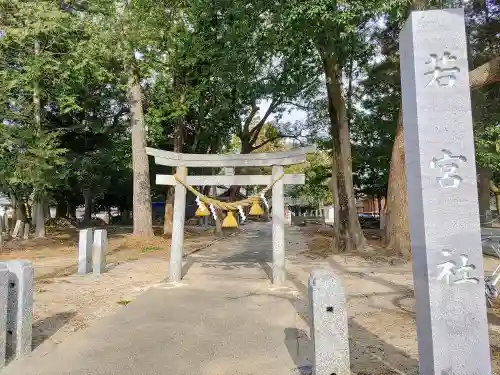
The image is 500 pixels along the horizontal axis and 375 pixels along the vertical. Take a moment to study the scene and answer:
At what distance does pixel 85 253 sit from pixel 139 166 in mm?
9175

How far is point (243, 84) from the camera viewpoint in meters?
20.1

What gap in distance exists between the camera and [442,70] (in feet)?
12.5

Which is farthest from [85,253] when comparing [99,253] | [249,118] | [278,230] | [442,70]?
[249,118]

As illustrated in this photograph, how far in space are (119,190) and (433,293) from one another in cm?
3705

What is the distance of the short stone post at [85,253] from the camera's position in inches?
457

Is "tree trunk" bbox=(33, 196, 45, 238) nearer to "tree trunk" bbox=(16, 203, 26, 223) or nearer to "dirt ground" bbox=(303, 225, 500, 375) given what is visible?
"tree trunk" bbox=(16, 203, 26, 223)

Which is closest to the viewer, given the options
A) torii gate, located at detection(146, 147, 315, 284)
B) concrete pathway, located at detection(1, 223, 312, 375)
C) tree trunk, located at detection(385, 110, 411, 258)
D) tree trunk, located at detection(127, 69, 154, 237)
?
concrete pathway, located at detection(1, 223, 312, 375)

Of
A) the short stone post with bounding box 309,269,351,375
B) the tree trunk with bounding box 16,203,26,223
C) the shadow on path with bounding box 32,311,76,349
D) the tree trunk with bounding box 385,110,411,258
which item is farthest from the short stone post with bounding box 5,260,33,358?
the tree trunk with bounding box 16,203,26,223

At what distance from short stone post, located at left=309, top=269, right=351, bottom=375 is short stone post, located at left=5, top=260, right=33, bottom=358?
3226 millimetres

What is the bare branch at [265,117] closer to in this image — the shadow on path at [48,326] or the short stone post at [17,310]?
the shadow on path at [48,326]

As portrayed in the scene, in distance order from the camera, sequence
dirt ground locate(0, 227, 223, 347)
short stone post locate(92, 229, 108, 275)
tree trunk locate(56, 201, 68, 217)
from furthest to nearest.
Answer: tree trunk locate(56, 201, 68, 217), short stone post locate(92, 229, 108, 275), dirt ground locate(0, 227, 223, 347)

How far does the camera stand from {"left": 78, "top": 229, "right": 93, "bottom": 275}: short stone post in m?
11.6

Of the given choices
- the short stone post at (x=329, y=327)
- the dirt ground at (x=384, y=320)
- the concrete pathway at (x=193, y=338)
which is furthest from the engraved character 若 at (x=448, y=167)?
the concrete pathway at (x=193, y=338)

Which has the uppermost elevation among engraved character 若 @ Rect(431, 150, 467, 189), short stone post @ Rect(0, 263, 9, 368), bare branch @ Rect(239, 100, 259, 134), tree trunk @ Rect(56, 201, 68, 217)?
bare branch @ Rect(239, 100, 259, 134)
